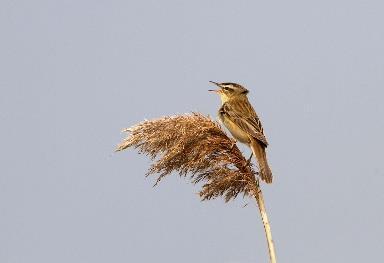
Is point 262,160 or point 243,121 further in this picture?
point 243,121

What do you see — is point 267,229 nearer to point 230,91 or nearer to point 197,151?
point 197,151

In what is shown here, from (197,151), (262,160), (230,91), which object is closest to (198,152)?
(197,151)

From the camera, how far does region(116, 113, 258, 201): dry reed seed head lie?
615 centimetres

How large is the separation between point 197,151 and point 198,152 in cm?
2

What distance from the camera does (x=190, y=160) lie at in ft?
20.2

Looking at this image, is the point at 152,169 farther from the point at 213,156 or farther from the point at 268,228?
the point at 268,228

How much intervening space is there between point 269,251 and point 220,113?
348 cm

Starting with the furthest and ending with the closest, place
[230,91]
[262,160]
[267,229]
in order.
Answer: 1. [230,91]
2. [262,160]
3. [267,229]

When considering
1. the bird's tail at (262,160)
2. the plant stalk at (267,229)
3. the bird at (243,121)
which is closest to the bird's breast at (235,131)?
the bird at (243,121)

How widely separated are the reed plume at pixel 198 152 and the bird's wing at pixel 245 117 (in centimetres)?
166

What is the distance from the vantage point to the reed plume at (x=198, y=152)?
615cm

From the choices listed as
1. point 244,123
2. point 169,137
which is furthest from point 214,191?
point 244,123

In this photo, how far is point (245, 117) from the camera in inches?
340

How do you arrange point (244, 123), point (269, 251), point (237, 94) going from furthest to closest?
1. point (237, 94)
2. point (244, 123)
3. point (269, 251)
